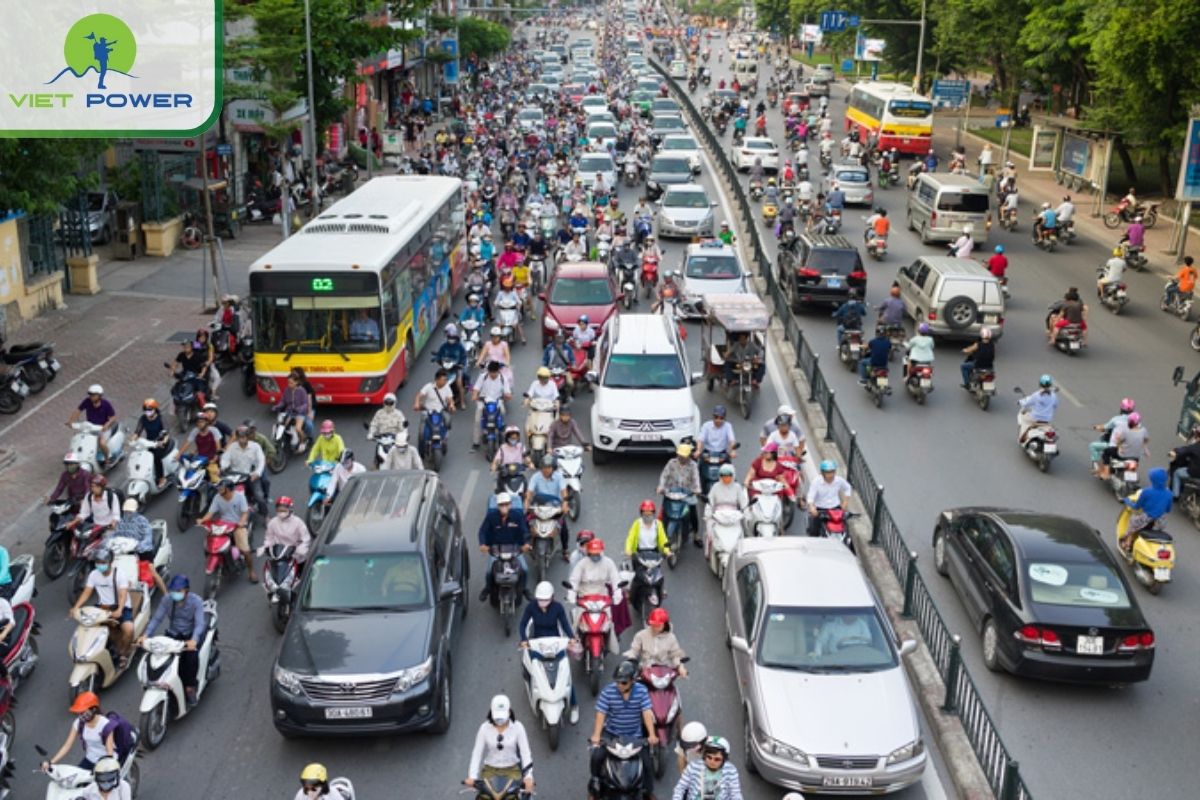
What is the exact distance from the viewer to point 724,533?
15.6 metres

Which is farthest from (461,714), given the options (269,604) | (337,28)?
(337,28)

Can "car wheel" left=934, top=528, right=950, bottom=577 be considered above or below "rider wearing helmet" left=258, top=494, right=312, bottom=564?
below

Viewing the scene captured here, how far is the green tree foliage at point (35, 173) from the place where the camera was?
818 inches

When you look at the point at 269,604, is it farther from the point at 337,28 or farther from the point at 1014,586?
the point at 337,28

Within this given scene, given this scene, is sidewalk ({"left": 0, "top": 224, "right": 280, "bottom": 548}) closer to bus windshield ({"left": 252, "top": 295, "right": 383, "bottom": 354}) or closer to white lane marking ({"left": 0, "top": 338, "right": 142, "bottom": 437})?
white lane marking ({"left": 0, "top": 338, "right": 142, "bottom": 437})

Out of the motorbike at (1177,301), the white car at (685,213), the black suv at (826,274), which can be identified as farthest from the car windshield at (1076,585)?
the white car at (685,213)

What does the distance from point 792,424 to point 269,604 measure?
7037 mm

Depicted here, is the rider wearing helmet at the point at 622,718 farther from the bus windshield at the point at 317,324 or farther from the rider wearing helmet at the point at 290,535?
the bus windshield at the point at 317,324

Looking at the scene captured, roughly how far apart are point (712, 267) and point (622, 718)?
62.9 feet

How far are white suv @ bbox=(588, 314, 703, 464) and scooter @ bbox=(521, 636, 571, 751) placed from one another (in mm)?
7325

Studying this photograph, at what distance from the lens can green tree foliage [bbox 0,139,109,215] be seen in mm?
20781

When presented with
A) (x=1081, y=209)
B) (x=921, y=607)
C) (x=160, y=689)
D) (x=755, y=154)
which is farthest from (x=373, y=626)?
(x=755, y=154)

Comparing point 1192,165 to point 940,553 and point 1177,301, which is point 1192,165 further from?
point 940,553

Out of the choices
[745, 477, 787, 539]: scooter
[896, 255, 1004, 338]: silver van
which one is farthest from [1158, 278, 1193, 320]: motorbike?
[745, 477, 787, 539]: scooter
